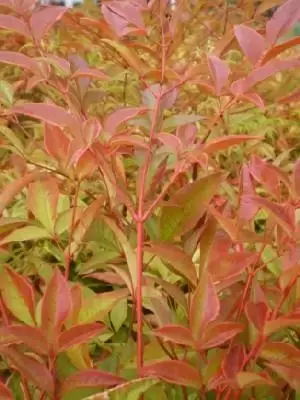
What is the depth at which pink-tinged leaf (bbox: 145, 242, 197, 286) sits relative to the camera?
0.58 meters

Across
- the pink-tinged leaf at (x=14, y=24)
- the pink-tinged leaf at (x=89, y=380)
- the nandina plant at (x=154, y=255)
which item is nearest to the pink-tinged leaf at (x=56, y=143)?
the nandina plant at (x=154, y=255)

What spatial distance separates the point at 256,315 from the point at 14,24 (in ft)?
1.18

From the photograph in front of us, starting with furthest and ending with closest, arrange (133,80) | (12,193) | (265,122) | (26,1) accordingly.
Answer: (265,122)
(133,80)
(26,1)
(12,193)

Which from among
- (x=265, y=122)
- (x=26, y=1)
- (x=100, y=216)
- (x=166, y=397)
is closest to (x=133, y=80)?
(x=265, y=122)

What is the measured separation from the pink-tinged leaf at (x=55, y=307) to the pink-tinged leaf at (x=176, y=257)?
77 millimetres

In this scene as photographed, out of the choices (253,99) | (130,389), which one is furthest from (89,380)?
(253,99)

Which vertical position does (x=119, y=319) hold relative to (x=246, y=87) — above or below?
below

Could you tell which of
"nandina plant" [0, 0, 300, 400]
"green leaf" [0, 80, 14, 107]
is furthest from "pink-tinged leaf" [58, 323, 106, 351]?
"green leaf" [0, 80, 14, 107]

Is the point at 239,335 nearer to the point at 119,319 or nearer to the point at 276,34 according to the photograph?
the point at 119,319

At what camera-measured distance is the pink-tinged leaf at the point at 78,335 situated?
538 mm

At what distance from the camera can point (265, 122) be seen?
5.25ft

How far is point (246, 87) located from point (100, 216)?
0.17 m

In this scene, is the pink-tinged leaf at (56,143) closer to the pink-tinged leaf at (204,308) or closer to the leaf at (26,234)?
the leaf at (26,234)

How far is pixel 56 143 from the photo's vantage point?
0.69 m
